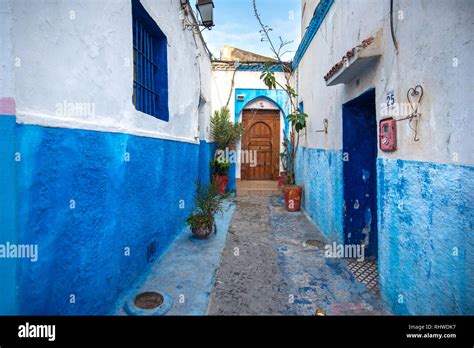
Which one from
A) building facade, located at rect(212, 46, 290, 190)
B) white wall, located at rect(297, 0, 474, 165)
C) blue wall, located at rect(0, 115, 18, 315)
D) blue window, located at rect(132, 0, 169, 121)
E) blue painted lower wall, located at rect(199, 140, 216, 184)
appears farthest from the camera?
building facade, located at rect(212, 46, 290, 190)

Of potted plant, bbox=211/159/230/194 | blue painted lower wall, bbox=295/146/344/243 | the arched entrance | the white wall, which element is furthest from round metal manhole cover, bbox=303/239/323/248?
the arched entrance

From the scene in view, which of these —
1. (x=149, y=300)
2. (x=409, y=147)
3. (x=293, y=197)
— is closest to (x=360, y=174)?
(x=409, y=147)

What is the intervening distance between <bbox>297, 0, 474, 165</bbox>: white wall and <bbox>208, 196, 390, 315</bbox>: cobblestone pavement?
5.17 ft

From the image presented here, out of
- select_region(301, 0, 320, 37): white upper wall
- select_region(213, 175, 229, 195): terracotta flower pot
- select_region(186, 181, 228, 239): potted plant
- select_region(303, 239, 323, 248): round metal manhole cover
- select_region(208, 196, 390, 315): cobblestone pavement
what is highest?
select_region(301, 0, 320, 37): white upper wall

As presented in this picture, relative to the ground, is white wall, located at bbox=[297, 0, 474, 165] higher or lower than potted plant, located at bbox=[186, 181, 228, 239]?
higher

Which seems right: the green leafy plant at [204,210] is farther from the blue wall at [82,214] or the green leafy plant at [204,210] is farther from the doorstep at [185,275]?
the blue wall at [82,214]

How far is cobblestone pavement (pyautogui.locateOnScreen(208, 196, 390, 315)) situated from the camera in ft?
9.76

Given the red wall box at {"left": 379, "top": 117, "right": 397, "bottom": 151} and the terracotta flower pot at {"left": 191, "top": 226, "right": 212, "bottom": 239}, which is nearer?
the red wall box at {"left": 379, "top": 117, "right": 397, "bottom": 151}

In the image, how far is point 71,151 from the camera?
212 cm

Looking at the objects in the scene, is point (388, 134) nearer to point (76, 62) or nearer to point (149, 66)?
point (76, 62)

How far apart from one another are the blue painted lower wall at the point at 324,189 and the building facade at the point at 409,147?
6 centimetres

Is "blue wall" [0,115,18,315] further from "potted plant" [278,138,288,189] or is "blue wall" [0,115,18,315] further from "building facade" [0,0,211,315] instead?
"potted plant" [278,138,288,189]

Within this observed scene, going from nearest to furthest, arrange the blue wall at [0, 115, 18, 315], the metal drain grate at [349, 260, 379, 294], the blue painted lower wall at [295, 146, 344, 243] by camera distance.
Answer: the blue wall at [0, 115, 18, 315], the metal drain grate at [349, 260, 379, 294], the blue painted lower wall at [295, 146, 344, 243]
